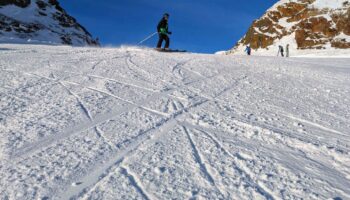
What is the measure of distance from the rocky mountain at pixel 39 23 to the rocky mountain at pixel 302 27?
3229 cm

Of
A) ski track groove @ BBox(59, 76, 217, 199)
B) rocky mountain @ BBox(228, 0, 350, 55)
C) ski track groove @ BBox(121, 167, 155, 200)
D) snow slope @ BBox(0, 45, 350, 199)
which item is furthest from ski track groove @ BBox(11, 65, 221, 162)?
rocky mountain @ BBox(228, 0, 350, 55)

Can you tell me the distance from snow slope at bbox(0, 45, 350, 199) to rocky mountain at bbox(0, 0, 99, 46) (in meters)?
40.0

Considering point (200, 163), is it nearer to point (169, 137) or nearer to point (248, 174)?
point (248, 174)

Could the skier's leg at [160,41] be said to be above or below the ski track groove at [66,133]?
above

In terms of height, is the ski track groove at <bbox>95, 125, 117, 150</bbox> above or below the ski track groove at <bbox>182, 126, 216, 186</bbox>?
above

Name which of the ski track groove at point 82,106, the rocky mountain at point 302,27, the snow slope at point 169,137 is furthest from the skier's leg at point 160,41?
the rocky mountain at point 302,27

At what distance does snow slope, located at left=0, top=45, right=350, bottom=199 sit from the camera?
11.5 feet

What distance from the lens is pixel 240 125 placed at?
5531 millimetres

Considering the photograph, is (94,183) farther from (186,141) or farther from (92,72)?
(92,72)

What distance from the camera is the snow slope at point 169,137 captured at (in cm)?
352

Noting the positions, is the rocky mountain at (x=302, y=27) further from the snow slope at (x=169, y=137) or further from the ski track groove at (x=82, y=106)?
the ski track groove at (x=82, y=106)

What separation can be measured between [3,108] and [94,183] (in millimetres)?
3301

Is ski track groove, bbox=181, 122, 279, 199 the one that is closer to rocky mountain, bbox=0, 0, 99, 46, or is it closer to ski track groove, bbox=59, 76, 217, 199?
ski track groove, bbox=59, 76, 217, 199

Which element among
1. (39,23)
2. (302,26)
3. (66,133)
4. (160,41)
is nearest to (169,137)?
(66,133)
